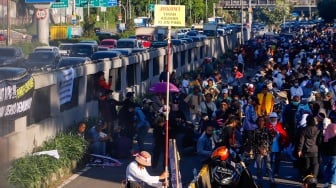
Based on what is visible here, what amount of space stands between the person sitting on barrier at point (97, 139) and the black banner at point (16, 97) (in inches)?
67.5

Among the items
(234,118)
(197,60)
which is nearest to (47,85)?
(234,118)

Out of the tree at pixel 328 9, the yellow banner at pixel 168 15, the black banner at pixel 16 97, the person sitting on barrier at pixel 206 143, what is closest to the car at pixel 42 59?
the black banner at pixel 16 97

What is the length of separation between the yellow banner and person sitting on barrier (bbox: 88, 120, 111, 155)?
16.3 feet

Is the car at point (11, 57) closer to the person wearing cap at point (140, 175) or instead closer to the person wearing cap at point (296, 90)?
the person wearing cap at point (296, 90)

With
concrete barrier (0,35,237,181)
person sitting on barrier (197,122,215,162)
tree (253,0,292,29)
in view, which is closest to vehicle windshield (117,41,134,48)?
concrete barrier (0,35,237,181)

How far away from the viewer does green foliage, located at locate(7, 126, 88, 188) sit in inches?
553

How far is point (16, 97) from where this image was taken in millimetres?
15648

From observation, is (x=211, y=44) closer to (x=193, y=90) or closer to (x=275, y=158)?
(x=193, y=90)

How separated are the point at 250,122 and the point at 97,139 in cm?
311

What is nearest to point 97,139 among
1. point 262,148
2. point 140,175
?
point 262,148

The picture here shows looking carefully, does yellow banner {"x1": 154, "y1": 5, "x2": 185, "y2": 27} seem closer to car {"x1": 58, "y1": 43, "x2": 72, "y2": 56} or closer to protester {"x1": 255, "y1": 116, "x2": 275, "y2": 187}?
protester {"x1": 255, "y1": 116, "x2": 275, "y2": 187}

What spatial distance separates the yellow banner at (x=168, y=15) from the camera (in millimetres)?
13281

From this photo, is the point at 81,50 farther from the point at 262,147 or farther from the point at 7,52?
the point at 262,147

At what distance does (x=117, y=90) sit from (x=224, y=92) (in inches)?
198
